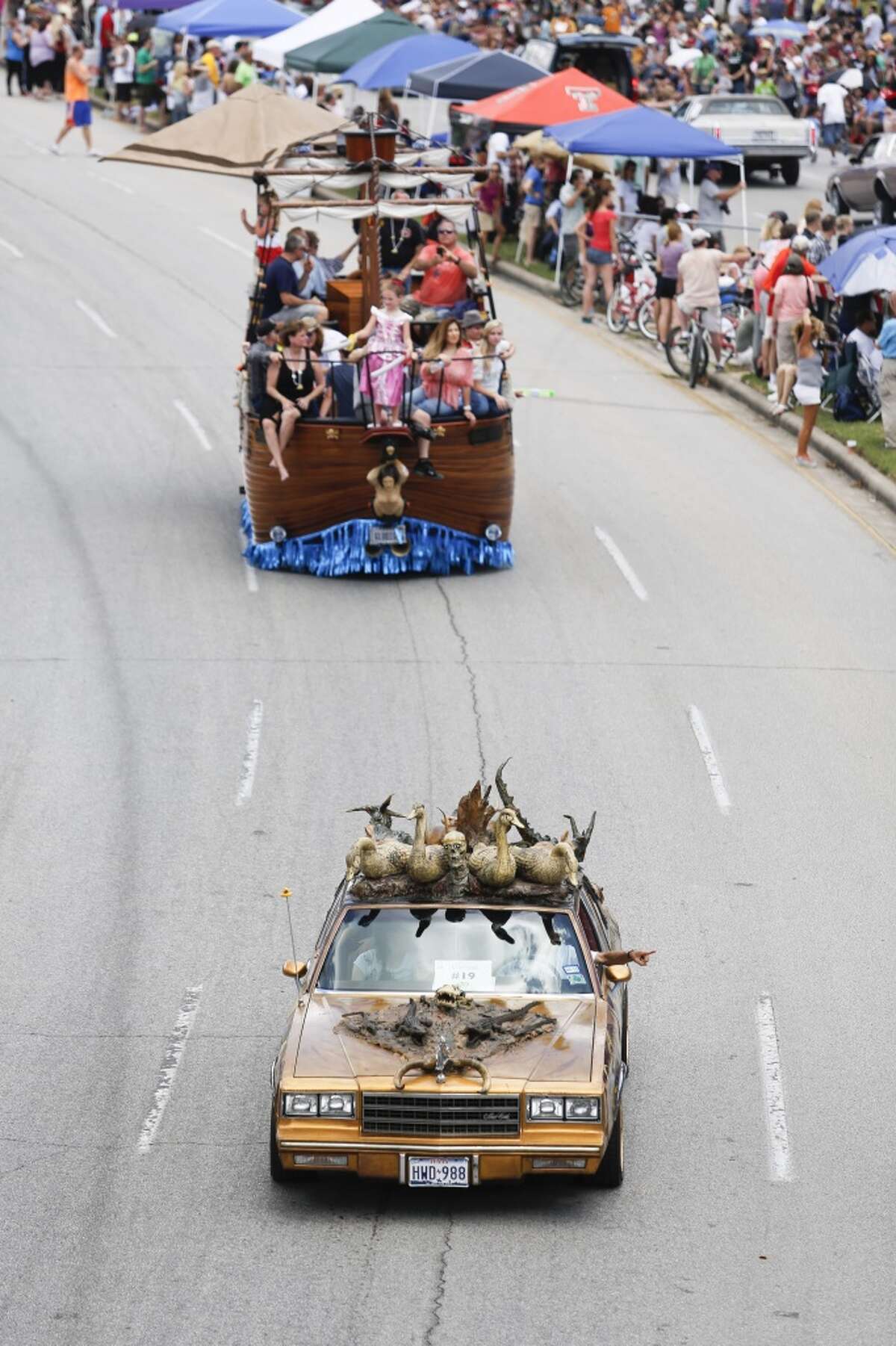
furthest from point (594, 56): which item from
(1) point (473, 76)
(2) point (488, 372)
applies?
(2) point (488, 372)

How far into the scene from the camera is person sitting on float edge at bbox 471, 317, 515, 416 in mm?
21203

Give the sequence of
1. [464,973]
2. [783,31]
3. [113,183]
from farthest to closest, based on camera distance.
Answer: [783,31] < [113,183] < [464,973]

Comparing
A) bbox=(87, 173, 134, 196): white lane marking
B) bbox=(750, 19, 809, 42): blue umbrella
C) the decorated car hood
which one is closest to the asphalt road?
the decorated car hood

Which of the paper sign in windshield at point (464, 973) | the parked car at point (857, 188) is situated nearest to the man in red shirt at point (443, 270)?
the paper sign in windshield at point (464, 973)

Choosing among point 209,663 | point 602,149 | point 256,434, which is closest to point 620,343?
point 602,149

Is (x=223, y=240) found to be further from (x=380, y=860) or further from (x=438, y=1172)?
(x=438, y=1172)

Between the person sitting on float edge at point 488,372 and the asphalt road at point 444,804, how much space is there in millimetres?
1566

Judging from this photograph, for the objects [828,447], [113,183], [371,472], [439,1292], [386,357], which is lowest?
[113,183]

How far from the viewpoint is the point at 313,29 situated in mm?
45375

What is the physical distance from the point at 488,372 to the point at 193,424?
6.50 metres

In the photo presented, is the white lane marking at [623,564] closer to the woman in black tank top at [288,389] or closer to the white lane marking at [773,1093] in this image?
the woman in black tank top at [288,389]

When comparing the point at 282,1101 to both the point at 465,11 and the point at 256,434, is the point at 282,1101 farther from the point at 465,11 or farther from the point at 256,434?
the point at 465,11

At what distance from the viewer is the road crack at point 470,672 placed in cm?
1662

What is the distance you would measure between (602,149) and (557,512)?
11.0 meters
